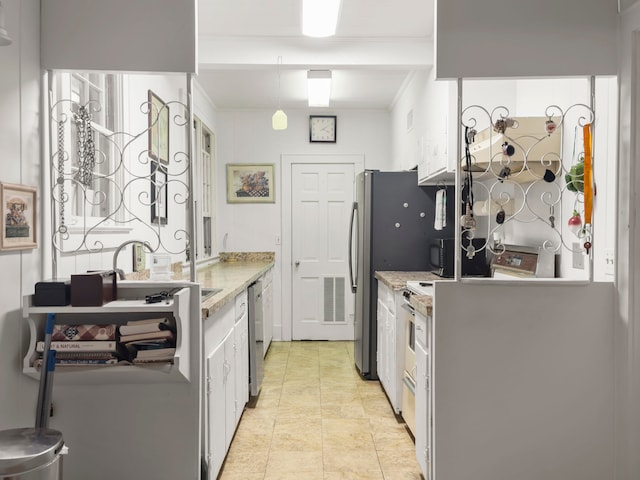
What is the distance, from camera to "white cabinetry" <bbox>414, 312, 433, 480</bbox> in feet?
7.89

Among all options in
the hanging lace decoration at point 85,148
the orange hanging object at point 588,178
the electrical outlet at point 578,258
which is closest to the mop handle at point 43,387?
the hanging lace decoration at point 85,148

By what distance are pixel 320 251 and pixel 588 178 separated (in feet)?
13.3

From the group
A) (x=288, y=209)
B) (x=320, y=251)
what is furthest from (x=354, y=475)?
(x=288, y=209)

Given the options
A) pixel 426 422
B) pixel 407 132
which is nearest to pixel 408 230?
pixel 407 132

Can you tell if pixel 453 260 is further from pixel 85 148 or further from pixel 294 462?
pixel 85 148

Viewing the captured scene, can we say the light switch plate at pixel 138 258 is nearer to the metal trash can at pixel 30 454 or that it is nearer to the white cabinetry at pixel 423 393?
the metal trash can at pixel 30 454

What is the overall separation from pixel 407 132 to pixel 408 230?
105 cm

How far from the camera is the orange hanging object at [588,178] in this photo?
80.4 inches

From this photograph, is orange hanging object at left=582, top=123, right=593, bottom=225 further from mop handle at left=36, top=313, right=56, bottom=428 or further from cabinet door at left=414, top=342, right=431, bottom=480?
mop handle at left=36, top=313, right=56, bottom=428

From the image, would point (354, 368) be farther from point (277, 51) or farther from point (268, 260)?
point (277, 51)

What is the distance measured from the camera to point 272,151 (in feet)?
19.4

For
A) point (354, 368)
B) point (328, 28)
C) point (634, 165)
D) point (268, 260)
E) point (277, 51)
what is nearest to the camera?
point (634, 165)

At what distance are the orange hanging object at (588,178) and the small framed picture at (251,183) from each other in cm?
419

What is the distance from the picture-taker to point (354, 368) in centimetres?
476
